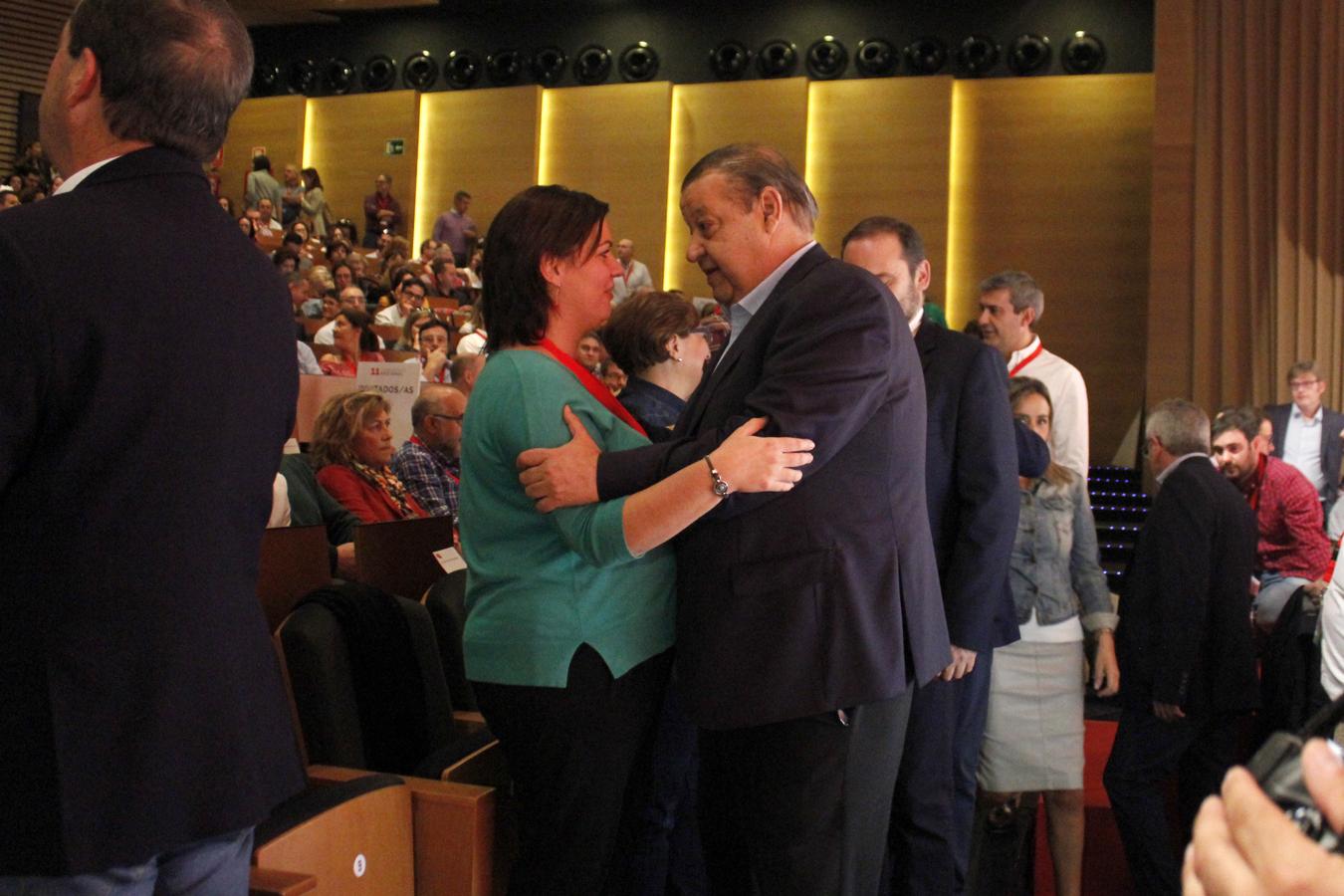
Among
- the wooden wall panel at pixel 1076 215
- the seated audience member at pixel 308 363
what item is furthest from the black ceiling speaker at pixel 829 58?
the seated audience member at pixel 308 363

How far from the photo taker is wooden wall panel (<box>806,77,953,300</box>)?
12.6 metres

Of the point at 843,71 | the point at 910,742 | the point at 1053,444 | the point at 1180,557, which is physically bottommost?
the point at 910,742

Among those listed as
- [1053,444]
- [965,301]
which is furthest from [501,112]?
[1053,444]

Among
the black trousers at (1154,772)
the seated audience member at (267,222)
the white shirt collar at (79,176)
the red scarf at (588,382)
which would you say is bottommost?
the black trousers at (1154,772)

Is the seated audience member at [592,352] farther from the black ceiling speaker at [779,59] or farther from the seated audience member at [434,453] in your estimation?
the black ceiling speaker at [779,59]

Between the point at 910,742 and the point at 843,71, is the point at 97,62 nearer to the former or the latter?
the point at 910,742

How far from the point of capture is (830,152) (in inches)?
521

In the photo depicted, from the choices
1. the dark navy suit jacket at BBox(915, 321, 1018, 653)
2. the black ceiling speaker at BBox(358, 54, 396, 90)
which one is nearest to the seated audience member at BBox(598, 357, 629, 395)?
the dark navy suit jacket at BBox(915, 321, 1018, 653)

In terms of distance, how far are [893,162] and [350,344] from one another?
7277 millimetres

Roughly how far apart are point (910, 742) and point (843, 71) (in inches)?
462

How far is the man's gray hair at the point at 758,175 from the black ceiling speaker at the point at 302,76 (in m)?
14.9

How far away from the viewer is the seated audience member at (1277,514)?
510 cm

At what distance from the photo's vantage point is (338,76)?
15.3 m

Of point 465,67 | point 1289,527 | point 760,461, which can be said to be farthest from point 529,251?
point 465,67
